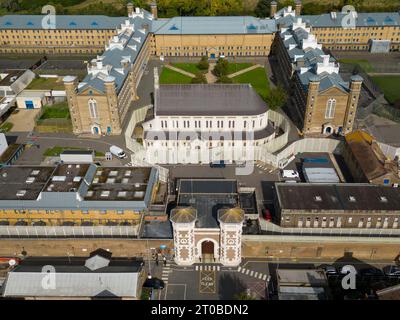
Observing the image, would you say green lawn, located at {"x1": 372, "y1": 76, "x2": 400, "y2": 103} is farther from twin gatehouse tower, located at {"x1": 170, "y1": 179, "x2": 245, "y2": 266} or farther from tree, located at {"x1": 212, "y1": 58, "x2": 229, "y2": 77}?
twin gatehouse tower, located at {"x1": 170, "y1": 179, "x2": 245, "y2": 266}

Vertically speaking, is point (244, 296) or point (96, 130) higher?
point (96, 130)

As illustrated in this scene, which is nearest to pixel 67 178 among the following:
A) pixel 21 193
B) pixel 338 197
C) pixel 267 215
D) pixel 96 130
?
pixel 21 193

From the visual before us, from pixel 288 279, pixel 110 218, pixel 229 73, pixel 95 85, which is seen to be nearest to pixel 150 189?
pixel 110 218

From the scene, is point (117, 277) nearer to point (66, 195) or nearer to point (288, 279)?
point (66, 195)

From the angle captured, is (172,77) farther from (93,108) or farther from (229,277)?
(229,277)

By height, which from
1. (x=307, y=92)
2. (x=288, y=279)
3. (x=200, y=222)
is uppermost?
(x=307, y=92)

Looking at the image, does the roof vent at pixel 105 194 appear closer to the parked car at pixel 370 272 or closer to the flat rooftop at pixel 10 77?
the parked car at pixel 370 272
